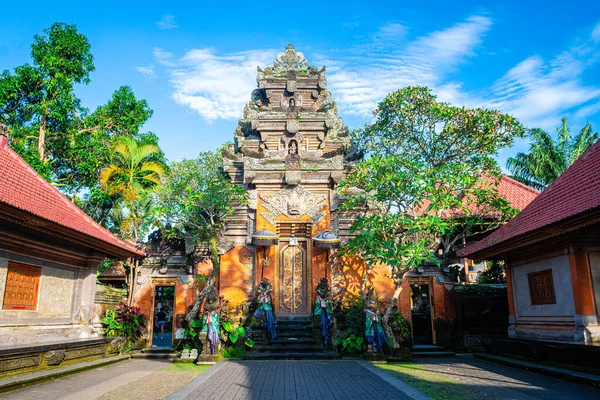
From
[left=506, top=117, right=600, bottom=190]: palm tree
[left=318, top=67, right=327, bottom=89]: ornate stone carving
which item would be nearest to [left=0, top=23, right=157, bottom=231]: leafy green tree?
[left=318, top=67, right=327, bottom=89]: ornate stone carving

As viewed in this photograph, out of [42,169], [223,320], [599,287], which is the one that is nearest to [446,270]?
[599,287]

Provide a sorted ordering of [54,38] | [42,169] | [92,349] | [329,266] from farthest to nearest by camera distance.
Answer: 1. [54,38]
2. [42,169]
3. [329,266]
4. [92,349]

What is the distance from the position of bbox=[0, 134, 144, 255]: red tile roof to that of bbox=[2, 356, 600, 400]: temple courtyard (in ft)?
9.45

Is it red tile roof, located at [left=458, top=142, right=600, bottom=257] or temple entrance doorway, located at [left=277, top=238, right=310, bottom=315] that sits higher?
red tile roof, located at [left=458, top=142, right=600, bottom=257]

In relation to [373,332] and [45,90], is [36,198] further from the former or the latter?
[45,90]

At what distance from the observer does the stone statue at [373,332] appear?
1070 centimetres

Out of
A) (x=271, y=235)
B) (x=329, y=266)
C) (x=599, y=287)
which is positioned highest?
(x=271, y=235)

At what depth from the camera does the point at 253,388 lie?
7.14 meters

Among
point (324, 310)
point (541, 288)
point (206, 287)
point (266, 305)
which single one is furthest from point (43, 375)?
point (541, 288)

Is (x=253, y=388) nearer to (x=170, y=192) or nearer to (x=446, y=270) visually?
(x=170, y=192)

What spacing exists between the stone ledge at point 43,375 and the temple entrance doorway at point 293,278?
200 inches

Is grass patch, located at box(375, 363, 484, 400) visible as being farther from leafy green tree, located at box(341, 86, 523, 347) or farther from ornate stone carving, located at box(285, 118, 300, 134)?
ornate stone carving, located at box(285, 118, 300, 134)

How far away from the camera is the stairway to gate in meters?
10.9

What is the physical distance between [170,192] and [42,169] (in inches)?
261
